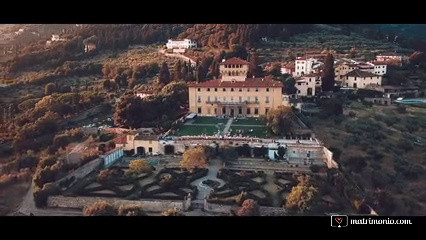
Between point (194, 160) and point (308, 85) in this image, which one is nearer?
point (194, 160)

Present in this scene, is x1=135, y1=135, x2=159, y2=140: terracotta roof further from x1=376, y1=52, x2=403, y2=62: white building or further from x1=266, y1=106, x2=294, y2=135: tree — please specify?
x1=376, y1=52, x2=403, y2=62: white building

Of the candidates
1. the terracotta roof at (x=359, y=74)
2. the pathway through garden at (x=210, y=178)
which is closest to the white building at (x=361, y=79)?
the terracotta roof at (x=359, y=74)

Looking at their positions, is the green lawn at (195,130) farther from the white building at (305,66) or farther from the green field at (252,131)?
the white building at (305,66)

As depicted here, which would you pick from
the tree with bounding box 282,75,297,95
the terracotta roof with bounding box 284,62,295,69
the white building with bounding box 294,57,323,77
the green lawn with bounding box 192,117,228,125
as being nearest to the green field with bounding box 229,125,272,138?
the green lawn with bounding box 192,117,228,125

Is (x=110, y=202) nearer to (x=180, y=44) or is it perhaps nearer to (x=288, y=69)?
(x=288, y=69)
